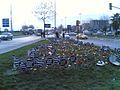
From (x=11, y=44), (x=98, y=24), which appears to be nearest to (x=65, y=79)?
(x=11, y=44)

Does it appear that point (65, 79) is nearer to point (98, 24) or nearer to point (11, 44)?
point (11, 44)

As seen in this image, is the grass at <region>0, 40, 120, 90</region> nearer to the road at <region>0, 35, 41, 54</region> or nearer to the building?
the road at <region>0, 35, 41, 54</region>

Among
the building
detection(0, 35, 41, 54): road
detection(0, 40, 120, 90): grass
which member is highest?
the building

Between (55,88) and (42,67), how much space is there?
4.31 meters

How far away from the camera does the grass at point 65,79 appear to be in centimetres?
1028

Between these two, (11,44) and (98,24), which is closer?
(11,44)

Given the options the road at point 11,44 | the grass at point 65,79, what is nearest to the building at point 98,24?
the road at point 11,44

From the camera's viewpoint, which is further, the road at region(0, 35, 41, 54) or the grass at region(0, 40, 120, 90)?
the road at region(0, 35, 41, 54)

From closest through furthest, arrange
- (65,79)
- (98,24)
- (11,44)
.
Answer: (65,79)
(11,44)
(98,24)

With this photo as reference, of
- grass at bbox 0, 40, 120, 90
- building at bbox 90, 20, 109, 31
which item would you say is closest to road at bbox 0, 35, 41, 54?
grass at bbox 0, 40, 120, 90

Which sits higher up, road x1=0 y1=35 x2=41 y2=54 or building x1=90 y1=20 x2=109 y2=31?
building x1=90 y1=20 x2=109 y2=31

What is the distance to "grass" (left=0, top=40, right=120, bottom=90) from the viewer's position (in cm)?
1028

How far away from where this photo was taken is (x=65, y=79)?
1170cm

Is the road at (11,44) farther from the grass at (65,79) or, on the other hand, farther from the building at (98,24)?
the building at (98,24)
